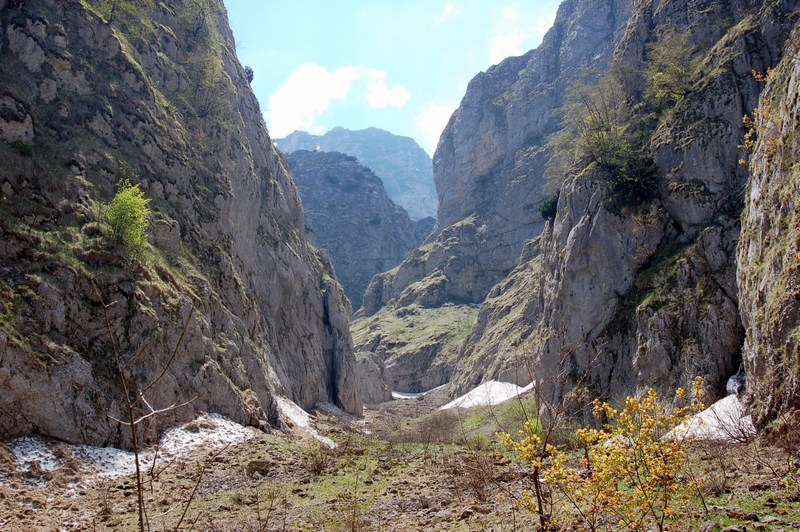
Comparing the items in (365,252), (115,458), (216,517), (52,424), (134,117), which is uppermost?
(365,252)

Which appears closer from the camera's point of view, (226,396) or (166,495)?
(166,495)

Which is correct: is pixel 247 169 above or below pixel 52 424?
above

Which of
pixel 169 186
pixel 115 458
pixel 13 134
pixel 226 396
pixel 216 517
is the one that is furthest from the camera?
pixel 169 186

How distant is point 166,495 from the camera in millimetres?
15461

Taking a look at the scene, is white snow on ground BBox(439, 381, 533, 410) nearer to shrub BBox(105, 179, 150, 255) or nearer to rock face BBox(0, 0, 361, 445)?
rock face BBox(0, 0, 361, 445)

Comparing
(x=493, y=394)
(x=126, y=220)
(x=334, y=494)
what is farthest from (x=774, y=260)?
(x=493, y=394)

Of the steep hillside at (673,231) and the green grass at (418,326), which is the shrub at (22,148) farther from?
the green grass at (418,326)

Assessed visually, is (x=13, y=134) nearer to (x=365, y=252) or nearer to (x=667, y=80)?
(x=667, y=80)

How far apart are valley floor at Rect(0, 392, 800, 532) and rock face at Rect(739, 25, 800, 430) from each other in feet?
6.96

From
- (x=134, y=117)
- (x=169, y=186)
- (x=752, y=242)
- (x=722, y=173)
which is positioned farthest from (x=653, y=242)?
(x=134, y=117)

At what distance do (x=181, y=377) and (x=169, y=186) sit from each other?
12914 millimetres

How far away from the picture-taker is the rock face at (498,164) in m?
124

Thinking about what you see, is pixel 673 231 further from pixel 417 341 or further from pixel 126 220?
pixel 417 341

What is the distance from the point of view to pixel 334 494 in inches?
624
